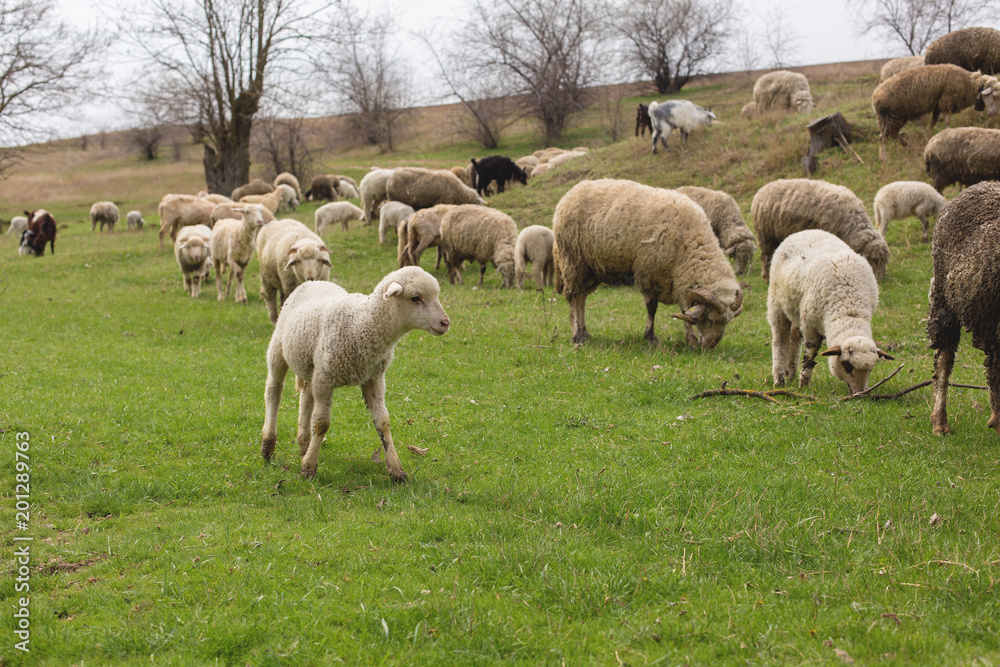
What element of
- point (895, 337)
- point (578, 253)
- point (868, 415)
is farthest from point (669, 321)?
point (868, 415)

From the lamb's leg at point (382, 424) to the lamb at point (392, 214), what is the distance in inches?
592

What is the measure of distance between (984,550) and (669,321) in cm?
769

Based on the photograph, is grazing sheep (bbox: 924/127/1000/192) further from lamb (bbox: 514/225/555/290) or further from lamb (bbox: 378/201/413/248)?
lamb (bbox: 378/201/413/248)

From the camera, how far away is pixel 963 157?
1422 cm

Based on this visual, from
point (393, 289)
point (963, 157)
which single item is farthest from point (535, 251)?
point (393, 289)

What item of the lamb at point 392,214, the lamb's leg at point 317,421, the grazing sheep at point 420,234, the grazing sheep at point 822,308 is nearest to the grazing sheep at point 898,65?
the lamb at point 392,214

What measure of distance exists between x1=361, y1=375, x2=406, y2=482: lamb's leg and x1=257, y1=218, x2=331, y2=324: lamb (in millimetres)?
4352

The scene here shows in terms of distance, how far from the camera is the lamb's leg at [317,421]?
18.5ft

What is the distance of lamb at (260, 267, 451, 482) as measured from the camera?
5508 mm

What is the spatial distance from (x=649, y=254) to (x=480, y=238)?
7.16 m

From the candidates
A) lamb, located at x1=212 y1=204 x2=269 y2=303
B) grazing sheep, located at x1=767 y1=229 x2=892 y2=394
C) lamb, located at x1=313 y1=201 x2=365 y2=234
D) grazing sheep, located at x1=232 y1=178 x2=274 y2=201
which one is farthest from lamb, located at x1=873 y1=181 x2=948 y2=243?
grazing sheep, located at x1=232 y1=178 x2=274 y2=201

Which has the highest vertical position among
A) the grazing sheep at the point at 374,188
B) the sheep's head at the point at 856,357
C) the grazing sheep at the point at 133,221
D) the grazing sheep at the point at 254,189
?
the grazing sheep at the point at 254,189

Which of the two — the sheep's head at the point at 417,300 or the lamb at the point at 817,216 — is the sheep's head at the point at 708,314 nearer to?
the lamb at the point at 817,216

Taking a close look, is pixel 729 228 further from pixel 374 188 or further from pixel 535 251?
pixel 374 188
